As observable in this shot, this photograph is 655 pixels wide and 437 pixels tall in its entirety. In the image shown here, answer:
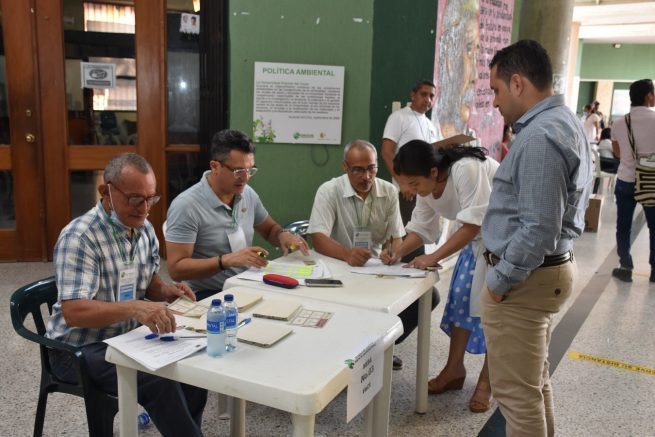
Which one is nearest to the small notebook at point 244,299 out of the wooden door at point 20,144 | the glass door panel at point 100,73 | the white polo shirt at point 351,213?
the white polo shirt at point 351,213

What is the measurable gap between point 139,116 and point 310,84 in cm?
153

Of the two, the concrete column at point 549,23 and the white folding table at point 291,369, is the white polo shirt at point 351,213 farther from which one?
the concrete column at point 549,23

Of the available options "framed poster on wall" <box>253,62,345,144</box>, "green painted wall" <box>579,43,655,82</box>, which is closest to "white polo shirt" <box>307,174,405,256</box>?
"framed poster on wall" <box>253,62,345,144</box>

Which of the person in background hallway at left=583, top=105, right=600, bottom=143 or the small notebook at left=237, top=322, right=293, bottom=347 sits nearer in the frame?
the small notebook at left=237, top=322, right=293, bottom=347

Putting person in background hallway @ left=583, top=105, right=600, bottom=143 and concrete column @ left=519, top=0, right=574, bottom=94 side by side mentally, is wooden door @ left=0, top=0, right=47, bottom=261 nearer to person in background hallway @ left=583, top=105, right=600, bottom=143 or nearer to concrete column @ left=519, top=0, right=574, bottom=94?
concrete column @ left=519, top=0, right=574, bottom=94

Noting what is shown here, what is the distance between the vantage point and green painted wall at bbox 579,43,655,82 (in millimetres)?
16531

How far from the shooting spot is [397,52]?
4223 millimetres

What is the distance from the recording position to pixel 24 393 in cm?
264

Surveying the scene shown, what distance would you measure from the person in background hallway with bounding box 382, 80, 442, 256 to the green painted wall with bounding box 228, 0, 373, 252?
0.21m

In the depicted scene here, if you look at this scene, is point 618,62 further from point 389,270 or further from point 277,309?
point 277,309

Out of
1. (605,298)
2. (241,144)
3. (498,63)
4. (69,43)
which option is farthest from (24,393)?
(605,298)

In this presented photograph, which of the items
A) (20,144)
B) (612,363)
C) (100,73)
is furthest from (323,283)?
(20,144)

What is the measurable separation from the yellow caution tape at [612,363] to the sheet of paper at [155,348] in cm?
258

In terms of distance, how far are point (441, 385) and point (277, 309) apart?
4.48 ft
